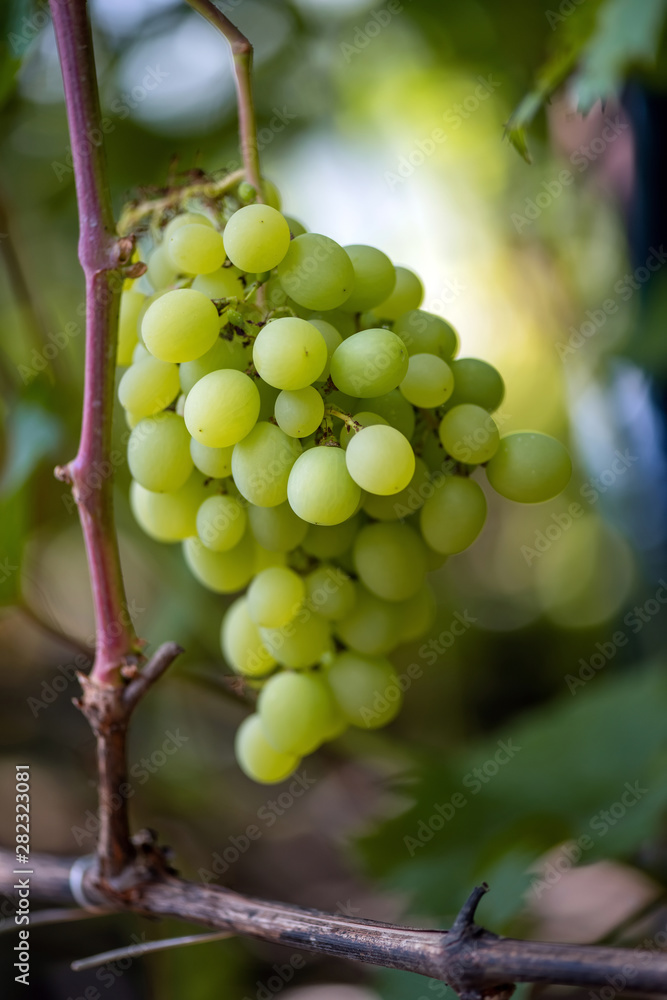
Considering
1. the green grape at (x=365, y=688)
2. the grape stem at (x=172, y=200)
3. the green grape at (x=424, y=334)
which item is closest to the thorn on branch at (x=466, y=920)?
the green grape at (x=365, y=688)

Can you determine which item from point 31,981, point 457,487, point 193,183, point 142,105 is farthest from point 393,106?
point 31,981

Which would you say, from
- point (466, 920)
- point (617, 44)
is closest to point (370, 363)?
point (466, 920)

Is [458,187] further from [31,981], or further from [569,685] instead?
[31,981]

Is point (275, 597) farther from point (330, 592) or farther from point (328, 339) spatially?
point (328, 339)

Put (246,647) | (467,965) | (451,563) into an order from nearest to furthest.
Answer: (467,965) → (246,647) → (451,563)

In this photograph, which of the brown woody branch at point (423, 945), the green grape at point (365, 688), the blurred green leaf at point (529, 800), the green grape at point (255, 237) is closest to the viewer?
the brown woody branch at point (423, 945)

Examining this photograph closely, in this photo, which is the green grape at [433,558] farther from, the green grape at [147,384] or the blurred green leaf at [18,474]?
the blurred green leaf at [18,474]

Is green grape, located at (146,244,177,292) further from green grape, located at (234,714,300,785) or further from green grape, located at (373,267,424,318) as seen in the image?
green grape, located at (234,714,300,785)
